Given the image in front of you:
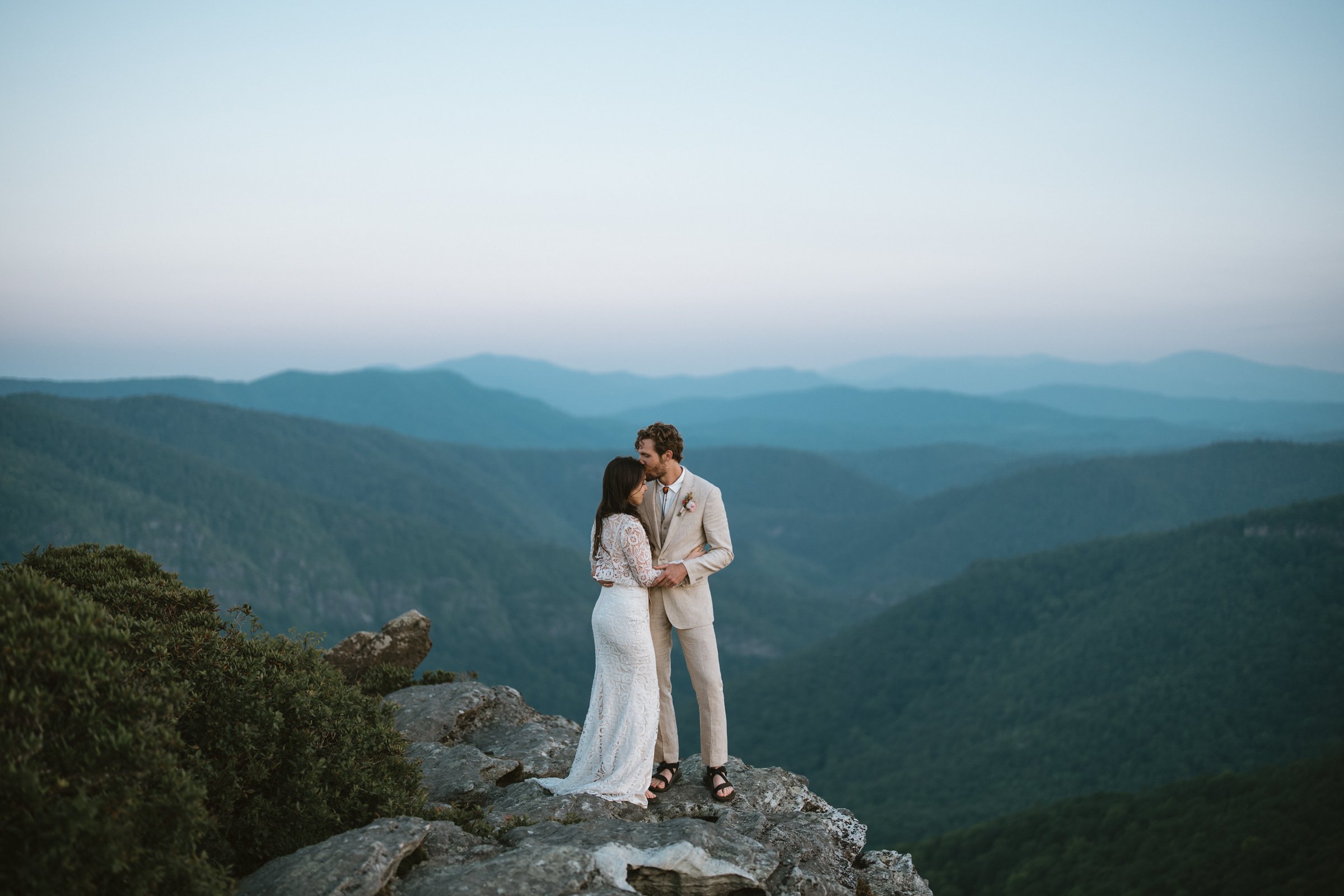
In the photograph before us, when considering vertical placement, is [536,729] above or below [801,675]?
above

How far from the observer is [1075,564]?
121750mm

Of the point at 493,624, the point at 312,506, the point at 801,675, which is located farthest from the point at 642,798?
the point at 312,506

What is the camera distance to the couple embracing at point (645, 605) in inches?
328

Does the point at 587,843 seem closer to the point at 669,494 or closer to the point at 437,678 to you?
the point at 669,494

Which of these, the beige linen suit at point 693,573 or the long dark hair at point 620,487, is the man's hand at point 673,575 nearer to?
the beige linen suit at point 693,573

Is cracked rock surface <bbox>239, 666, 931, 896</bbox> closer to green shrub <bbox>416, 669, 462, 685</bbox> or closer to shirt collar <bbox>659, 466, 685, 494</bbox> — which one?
green shrub <bbox>416, 669, 462, 685</bbox>

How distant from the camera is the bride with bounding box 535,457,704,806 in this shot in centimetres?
827

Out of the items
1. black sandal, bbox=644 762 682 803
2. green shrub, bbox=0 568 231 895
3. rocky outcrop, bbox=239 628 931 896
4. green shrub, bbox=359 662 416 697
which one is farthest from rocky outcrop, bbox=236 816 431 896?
green shrub, bbox=359 662 416 697

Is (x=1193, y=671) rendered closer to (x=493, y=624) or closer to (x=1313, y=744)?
(x=1313, y=744)

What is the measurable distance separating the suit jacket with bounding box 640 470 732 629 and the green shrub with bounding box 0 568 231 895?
4.36 m

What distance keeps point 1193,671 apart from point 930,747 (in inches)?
1100

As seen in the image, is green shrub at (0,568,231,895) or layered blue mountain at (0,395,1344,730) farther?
layered blue mountain at (0,395,1344,730)

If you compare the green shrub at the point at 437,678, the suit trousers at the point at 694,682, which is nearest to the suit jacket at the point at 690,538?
the suit trousers at the point at 694,682

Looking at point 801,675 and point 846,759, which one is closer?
point 846,759
